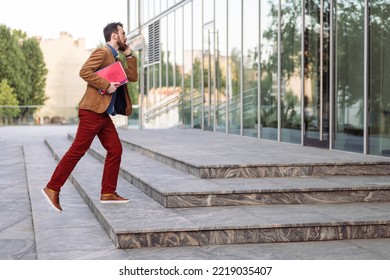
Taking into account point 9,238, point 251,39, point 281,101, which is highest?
Result: point 251,39

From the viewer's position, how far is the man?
7.10 metres

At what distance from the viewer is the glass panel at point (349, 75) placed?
11.9 metres

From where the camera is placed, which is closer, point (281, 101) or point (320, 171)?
point (320, 171)

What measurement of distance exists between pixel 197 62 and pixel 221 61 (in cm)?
250

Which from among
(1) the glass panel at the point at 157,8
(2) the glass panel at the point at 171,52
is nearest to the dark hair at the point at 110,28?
(2) the glass panel at the point at 171,52

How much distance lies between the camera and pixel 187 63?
23906 millimetres

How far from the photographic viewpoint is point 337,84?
503 inches

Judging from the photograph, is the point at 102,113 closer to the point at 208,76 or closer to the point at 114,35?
the point at 114,35

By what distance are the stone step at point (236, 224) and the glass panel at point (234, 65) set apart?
38.4 ft

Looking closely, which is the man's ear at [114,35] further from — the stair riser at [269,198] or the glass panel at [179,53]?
the glass panel at [179,53]

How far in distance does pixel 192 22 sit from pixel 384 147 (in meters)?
12.8

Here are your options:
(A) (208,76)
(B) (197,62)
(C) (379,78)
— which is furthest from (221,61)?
(C) (379,78)

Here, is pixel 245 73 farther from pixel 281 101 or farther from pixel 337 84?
pixel 337 84

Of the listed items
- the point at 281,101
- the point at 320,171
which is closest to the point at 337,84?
the point at 281,101
